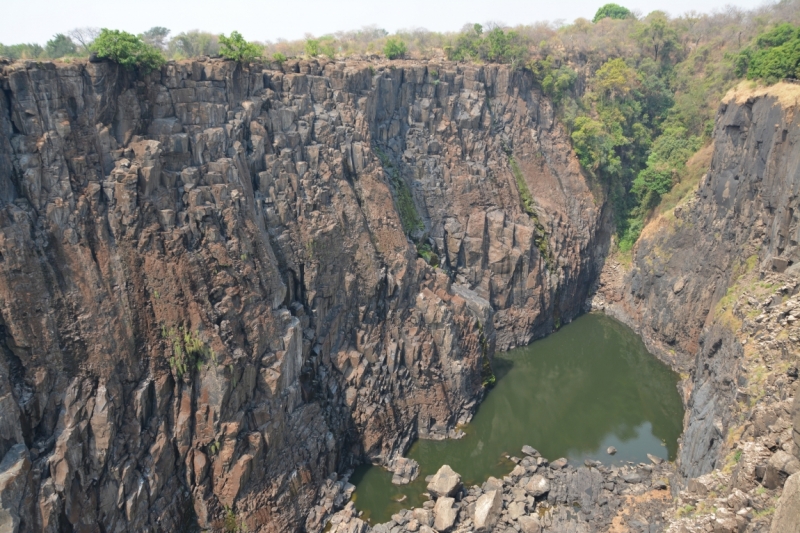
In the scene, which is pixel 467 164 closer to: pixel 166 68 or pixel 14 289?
pixel 166 68

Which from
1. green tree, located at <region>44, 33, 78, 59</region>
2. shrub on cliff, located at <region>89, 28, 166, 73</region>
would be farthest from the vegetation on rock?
shrub on cliff, located at <region>89, 28, 166, 73</region>

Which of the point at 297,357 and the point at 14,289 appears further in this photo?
the point at 297,357

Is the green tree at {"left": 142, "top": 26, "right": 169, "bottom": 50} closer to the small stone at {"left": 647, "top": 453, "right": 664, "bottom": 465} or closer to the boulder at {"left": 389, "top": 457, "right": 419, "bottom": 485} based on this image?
the boulder at {"left": 389, "top": 457, "right": 419, "bottom": 485}

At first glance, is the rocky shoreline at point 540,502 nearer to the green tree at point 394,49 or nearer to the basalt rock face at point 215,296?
the basalt rock face at point 215,296

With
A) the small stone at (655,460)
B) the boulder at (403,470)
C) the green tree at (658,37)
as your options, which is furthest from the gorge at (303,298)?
the green tree at (658,37)

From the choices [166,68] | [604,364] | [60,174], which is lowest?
[604,364]

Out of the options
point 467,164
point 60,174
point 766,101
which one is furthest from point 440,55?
point 60,174

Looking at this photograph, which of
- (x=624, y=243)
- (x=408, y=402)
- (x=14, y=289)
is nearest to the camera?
(x=14, y=289)
